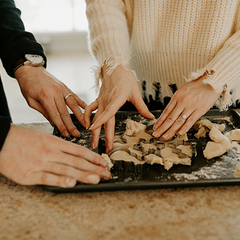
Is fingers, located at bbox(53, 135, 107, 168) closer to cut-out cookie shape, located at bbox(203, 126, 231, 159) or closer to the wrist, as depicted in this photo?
cut-out cookie shape, located at bbox(203, 126, 231, 159)

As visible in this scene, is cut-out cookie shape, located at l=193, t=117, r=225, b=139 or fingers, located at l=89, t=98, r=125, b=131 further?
cut-out cookie shape, located at l=193, t=117, r=225, b=139

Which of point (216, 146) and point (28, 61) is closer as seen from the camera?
point (216, 146)

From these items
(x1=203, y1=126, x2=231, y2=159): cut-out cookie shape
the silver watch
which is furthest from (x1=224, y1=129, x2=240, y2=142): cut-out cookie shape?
the silver watch

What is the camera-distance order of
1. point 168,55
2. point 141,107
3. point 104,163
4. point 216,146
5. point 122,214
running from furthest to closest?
point 168,55 → point 141,107 → point 216,146 → point 104,163 → point 122,214

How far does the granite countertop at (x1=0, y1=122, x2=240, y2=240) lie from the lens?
0.67 metres

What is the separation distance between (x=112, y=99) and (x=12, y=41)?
60 cm

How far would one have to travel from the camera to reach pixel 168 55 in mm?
1314

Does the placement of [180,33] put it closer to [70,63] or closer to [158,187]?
[158,187]

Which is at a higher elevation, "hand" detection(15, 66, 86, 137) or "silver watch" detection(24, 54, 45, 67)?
"silver watch" detection(24, 54, 45, 67)

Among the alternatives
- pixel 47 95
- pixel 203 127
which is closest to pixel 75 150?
pixel 47 95

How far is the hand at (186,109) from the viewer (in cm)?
106

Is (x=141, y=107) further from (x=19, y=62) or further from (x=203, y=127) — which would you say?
(x=19, y=62)

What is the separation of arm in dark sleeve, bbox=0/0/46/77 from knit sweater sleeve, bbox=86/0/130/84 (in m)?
0.30

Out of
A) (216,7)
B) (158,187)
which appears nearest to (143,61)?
(216,7)
